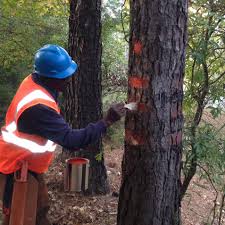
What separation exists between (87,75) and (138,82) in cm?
243

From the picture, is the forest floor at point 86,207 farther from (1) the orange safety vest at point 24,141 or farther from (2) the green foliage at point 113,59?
(2) the green foliage at point 113,59

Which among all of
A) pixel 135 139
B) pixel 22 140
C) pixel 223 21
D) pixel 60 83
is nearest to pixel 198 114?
pixel 223 21

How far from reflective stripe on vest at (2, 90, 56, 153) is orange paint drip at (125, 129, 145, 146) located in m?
0.69

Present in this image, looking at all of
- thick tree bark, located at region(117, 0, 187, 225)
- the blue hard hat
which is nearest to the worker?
the blue hard hat

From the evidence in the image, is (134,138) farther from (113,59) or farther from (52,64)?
(113,59)

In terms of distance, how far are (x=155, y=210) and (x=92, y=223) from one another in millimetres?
1645

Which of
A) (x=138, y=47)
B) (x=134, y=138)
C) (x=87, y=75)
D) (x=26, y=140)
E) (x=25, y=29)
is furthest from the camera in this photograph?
(x=25, y=29)

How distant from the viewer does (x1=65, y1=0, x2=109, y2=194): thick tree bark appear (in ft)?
17.9

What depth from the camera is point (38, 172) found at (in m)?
3.80

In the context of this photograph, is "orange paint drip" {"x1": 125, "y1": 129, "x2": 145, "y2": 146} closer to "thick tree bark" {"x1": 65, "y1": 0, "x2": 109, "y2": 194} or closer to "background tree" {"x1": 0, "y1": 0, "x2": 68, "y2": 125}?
"thick tree bark" {"x1": 65, "y1": 0, "x2": 109, "y2": 194}

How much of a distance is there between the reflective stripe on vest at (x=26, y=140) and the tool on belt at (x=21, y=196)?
178mm

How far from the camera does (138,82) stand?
320 centimetres

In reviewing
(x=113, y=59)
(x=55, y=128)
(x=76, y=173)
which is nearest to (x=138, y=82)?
(x=55, y=128)

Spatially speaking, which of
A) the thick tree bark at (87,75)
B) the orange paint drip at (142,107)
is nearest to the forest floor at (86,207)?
the thick tree bark at (87,75)
